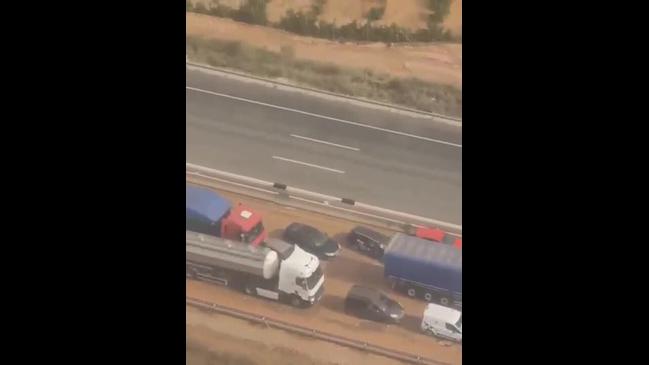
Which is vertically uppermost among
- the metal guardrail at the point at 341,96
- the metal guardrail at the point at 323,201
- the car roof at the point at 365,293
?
the metal guardrail at the point at 341,96

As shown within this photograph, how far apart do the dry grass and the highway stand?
0.13 m

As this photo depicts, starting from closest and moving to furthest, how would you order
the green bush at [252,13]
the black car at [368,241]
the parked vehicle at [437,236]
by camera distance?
the parked vehicle at [437,236], the black car at [368,241], the green bush at [252,13]

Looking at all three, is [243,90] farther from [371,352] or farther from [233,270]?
[371,352]

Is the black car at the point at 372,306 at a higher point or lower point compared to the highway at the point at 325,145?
lower

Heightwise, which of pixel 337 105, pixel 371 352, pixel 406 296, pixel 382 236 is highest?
pixel 337 105

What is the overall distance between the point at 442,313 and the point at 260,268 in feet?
5.35

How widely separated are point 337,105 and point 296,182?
2.56 ft

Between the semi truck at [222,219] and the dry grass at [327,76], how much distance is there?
1228 mm

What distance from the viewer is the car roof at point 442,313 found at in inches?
289

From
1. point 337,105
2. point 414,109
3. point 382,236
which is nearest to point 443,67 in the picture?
point 414,109

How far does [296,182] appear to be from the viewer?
764 centimetres

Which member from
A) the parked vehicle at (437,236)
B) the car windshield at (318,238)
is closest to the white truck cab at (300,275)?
the car windshield at (318,238)

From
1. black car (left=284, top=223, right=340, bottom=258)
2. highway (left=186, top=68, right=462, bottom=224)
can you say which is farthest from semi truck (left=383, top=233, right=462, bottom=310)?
black car (left=284, top=223, right=340, bottom=258)

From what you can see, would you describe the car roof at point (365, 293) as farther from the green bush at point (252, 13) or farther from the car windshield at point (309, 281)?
the green bush at point (252, 13)
